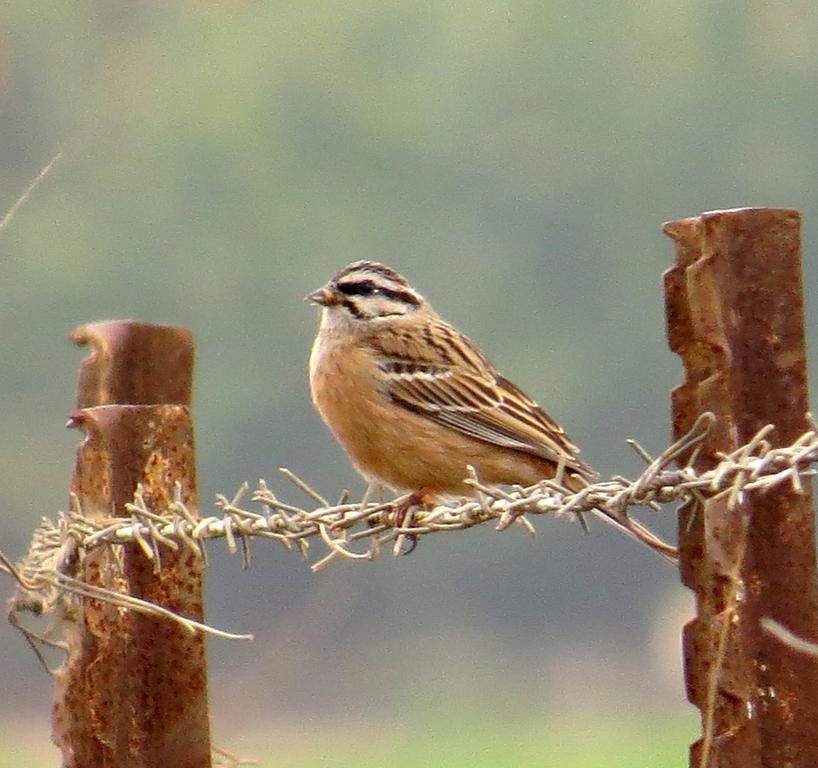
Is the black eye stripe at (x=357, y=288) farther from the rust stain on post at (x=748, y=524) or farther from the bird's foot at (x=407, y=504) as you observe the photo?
the rust stain on post at (x=748, y=524)

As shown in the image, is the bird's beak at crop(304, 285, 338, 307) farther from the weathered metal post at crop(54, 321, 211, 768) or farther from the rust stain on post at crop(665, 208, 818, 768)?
the rust stain on post at crop(665, 208, 818, 768)

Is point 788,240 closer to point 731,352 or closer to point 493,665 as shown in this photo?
point 731,352

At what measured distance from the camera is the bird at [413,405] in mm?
6422

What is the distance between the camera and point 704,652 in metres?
3.58

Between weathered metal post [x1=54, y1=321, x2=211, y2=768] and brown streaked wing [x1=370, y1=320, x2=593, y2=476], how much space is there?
1.99m

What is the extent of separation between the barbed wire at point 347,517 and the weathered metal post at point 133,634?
4 centimetres

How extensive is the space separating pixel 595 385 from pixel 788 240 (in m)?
30.6

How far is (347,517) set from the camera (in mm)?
4449

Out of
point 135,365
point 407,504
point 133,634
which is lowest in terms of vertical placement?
point 133,634

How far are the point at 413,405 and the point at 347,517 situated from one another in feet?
7.37

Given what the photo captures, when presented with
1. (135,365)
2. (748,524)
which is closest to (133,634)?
(135,365)

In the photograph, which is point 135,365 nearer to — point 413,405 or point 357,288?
point 413,405

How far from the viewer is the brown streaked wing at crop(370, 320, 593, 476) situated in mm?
6457

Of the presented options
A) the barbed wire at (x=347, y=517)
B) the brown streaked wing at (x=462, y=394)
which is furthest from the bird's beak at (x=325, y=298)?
the barbed wire at (x=347, y=517)
